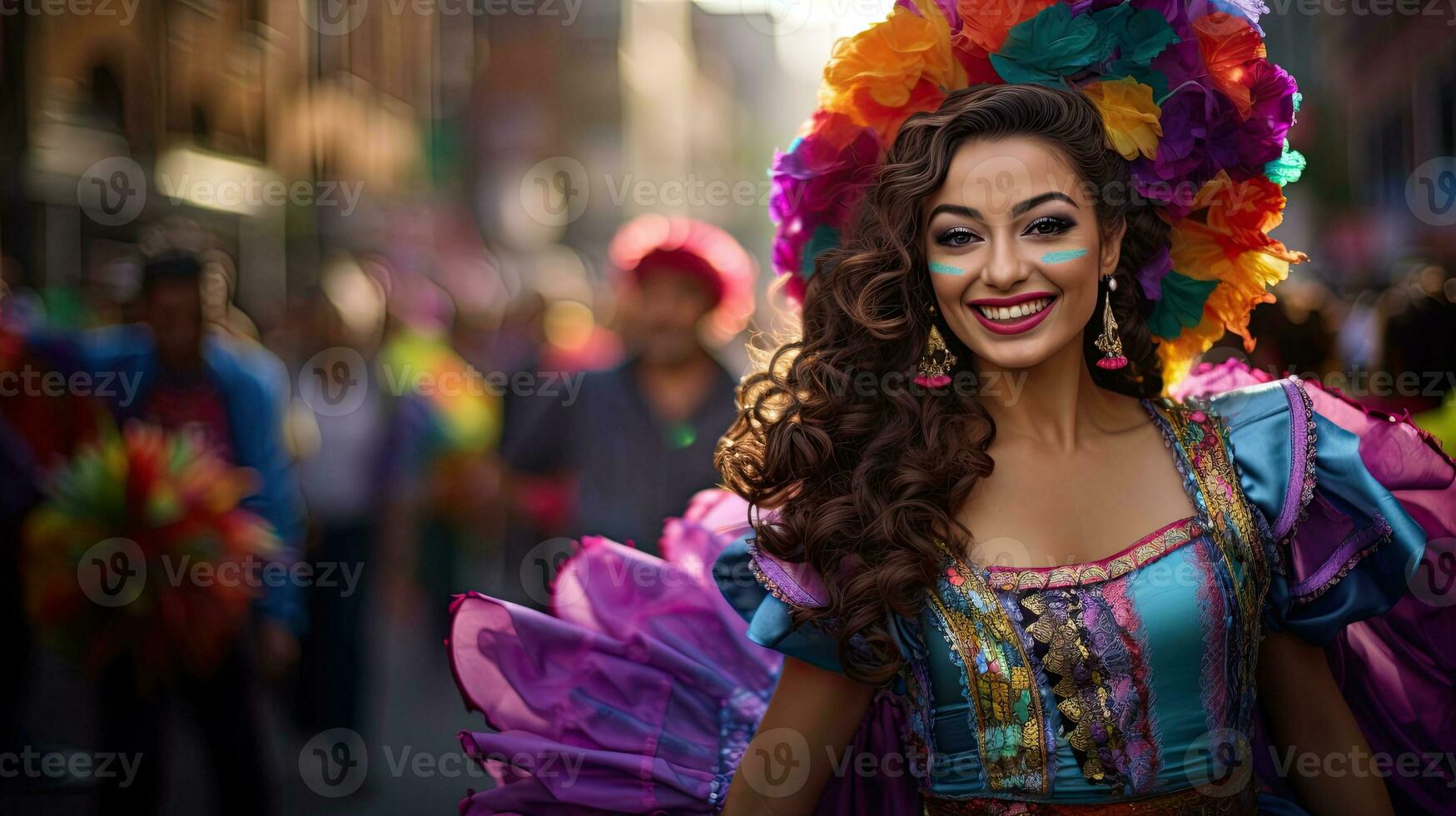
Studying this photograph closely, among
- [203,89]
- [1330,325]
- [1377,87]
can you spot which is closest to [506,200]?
[203,89]

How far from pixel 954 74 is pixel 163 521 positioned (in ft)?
9.39

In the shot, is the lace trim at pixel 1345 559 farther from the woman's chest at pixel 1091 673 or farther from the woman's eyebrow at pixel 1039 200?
the woman's eyebrow at pixel 1039 200

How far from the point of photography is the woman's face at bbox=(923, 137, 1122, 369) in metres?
2.07

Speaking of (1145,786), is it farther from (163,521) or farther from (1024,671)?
(163,521)

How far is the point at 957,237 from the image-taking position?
2.13m
